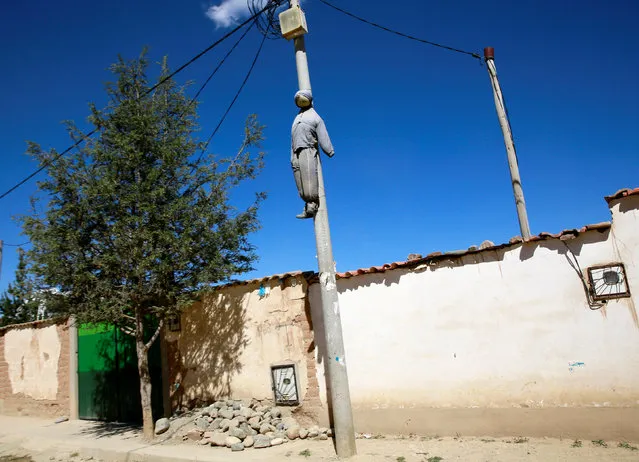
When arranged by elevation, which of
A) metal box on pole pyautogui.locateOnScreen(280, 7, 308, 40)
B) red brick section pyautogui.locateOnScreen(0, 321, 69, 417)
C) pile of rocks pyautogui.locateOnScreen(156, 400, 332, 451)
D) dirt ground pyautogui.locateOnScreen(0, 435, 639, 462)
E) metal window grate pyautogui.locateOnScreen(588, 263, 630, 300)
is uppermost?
metal box on pole pyautogui.locateOnScreen(280, 7, 308, 40)

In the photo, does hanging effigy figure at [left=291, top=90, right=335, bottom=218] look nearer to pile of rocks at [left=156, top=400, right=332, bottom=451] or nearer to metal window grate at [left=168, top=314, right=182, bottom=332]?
pile of rocks at [left=156, top=400, right=332, bottom=451]

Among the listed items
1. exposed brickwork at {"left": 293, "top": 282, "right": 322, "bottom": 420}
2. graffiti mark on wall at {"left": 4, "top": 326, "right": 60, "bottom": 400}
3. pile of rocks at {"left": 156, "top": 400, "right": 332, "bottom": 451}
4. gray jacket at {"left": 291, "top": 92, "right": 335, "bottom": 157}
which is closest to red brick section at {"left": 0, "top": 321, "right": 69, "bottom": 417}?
graffiti mark on wall at {"left": 4, "top": 326, "right": 60, "bottom": 400}

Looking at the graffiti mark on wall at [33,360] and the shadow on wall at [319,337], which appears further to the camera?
the graffiti mark on wall at [33,360]

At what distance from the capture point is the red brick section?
11.2m

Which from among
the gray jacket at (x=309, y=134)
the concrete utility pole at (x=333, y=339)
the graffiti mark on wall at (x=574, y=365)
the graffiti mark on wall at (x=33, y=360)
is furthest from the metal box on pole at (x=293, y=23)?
the graffiti mark on wall at (x=33, y=360)

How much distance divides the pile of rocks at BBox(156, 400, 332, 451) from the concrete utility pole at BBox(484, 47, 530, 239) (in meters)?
4.81

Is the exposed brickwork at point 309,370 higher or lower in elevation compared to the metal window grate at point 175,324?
lower

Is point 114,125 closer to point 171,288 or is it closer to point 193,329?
point 171,288

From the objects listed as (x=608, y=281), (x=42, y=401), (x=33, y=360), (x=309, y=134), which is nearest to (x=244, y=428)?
(x=309, y=134)

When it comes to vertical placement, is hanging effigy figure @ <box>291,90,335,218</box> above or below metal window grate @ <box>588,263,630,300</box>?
above

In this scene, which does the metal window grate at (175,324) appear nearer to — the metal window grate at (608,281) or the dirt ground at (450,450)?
the dirt ground at (450,450)

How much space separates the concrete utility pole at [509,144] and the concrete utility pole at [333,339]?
12.1 feet

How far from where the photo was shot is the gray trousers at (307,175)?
19.9 ft

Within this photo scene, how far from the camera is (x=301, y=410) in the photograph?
7.28 meters
